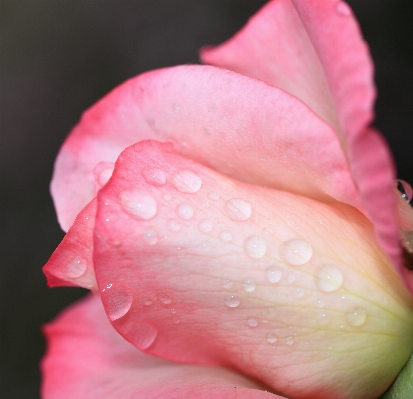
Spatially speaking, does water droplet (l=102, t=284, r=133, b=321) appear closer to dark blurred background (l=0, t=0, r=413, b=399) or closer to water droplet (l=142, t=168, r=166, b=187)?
water droplet (l=142, t=168, r=166, b=187)

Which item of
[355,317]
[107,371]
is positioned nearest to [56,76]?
[107,371]

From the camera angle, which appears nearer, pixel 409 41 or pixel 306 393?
pixel 306 393

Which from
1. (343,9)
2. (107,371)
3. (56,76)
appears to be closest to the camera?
(343,9)

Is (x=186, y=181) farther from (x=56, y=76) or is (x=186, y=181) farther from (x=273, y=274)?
(x=56, y=76)

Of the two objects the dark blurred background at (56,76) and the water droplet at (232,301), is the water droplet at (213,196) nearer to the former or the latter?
the water droplet at (232,301)

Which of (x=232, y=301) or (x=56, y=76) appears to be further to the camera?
(x=56, y=76)

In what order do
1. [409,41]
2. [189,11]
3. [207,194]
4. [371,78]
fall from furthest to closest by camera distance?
[189,11], [409,41], [207,194], [371,78]

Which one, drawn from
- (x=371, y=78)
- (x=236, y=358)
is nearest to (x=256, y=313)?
(x=236, y=358)

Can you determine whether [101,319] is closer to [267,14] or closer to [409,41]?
[267,14]

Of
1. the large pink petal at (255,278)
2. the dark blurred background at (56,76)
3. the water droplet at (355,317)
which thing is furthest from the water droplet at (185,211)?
the dark blurred background at (56,76)
